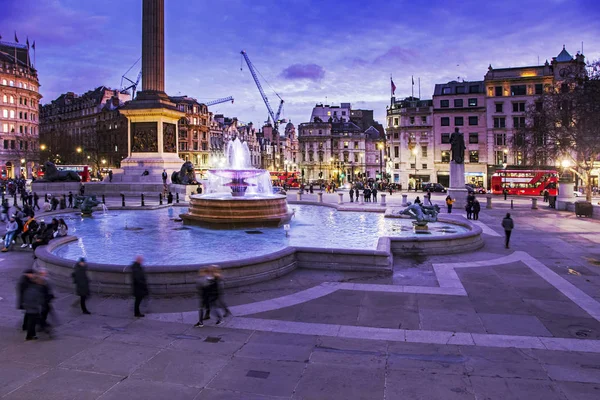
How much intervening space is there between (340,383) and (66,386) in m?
3.94

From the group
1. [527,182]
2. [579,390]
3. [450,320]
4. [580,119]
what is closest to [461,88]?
[527,182]

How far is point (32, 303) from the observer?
27.7 ft

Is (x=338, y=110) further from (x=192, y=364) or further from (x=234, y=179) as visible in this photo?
(x=192, y=364)

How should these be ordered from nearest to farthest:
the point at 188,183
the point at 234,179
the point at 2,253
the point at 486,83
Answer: the point at 2,253 < the point at 234,179 < the point at 188,183 < the point at 486,83

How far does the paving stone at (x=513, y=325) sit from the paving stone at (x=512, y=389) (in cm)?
230

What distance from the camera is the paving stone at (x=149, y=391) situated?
6293mm

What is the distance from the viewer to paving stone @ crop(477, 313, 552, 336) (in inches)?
355

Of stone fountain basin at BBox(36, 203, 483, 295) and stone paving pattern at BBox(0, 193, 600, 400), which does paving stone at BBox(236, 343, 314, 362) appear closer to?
stone paving pattern at BBox(0, 193, 600, 400)

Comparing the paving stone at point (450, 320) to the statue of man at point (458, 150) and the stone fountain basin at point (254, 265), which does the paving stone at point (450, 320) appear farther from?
the statue of man at point (458, 150)

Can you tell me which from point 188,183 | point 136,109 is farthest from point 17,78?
point 188,183

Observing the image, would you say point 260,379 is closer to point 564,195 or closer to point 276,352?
point 276,352

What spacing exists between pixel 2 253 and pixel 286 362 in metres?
14.5

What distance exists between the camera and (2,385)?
653 cm

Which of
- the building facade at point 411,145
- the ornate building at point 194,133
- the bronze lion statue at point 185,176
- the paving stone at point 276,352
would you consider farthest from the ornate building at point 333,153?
the paving stone at point 276,352
